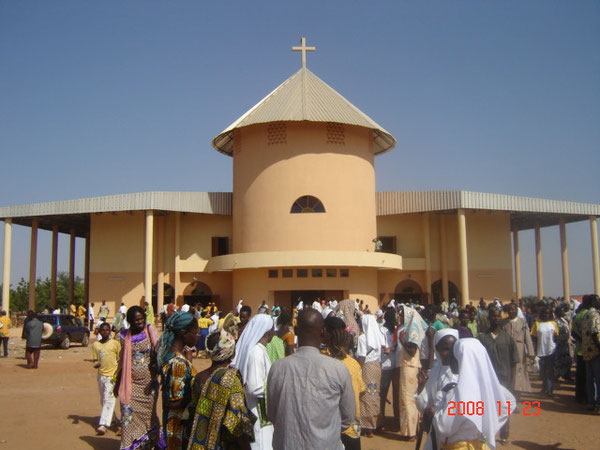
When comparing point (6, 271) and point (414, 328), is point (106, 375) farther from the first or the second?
point (6, 271)

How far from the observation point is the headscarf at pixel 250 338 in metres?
5.41

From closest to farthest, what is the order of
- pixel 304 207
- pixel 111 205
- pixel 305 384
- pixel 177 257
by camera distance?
pixel 305 384 → pixel 304 207 → pixel 111 205 → pixel 177 257

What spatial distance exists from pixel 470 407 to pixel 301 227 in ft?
74.0

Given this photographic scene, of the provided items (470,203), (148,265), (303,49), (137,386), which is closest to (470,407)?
(137,386)

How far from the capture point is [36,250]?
97.5 feet

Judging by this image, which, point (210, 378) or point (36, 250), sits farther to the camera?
point (36, 250)

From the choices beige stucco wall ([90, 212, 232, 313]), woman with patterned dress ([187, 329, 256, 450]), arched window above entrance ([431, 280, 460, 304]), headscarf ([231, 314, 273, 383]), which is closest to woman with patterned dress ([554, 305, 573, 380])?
headscarf ([231, 314, 273, 383])

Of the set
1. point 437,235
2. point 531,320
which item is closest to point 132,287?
point 437,235

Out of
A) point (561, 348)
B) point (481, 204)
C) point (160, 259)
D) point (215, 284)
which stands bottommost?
point (561, 348)

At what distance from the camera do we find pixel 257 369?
5.06 m

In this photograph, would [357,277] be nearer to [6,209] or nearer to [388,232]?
[388,232]

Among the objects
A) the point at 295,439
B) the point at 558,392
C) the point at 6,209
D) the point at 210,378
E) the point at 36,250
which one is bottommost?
the point at 558,392

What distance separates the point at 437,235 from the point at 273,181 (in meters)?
9.20

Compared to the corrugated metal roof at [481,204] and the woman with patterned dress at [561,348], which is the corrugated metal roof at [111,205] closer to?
the corrugated metal roof at [481,204]
